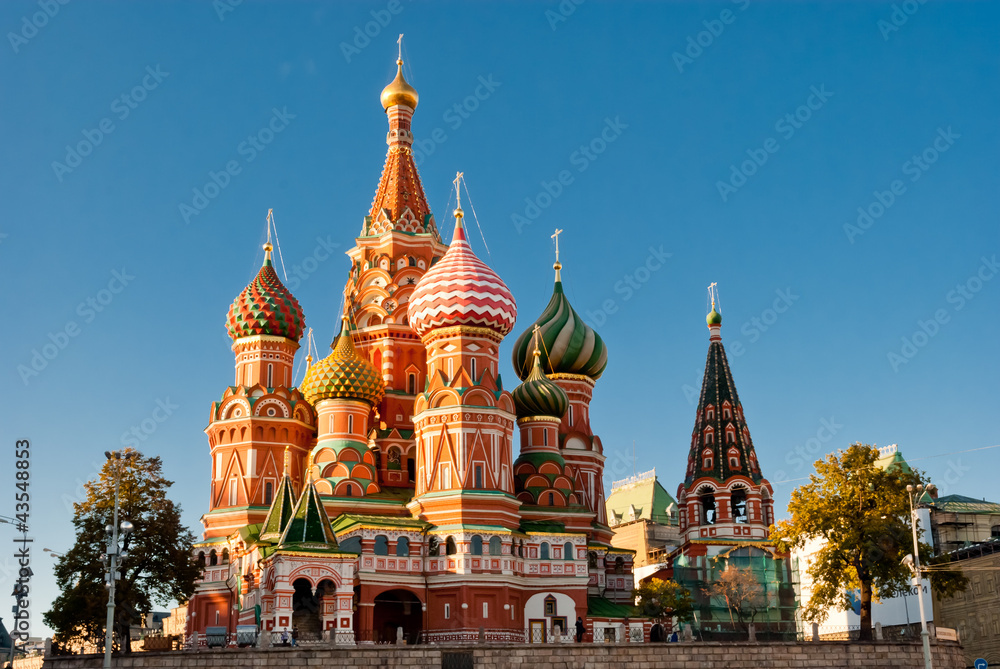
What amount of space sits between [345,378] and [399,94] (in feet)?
58.4

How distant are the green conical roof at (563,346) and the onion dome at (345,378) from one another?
9606 mm

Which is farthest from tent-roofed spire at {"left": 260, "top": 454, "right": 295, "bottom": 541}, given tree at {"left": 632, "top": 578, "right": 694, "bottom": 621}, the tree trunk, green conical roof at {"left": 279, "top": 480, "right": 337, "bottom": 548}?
the tree trunk

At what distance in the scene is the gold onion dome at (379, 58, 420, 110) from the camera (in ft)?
205

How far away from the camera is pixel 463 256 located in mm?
53125

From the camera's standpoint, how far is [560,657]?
3878 cm

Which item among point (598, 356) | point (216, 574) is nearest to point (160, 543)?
point (216, 574)

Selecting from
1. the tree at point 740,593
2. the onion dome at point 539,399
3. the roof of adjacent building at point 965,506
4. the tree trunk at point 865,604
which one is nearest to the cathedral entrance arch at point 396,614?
the onion dome at point 539,399

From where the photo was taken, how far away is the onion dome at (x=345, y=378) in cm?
5212

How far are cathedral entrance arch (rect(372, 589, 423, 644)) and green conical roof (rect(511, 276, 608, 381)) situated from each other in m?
15.4

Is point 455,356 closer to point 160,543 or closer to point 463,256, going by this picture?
point 463,256

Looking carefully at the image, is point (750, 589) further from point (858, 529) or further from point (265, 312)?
point (265, 312)

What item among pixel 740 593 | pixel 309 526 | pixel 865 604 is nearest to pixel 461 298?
pixel 309 526

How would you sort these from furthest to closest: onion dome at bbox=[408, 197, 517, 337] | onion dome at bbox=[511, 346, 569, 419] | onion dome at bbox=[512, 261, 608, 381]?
onion dome at bbox=[512, 261, 608, 381]
onion dome at bbox=[511, 346, 569, 419]
onion dome at bbox=[408, 197, 517, 337]

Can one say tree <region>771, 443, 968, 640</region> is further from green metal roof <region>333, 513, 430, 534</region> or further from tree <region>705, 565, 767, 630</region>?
green metal roof <region>333, 513, 430, 534</region>
